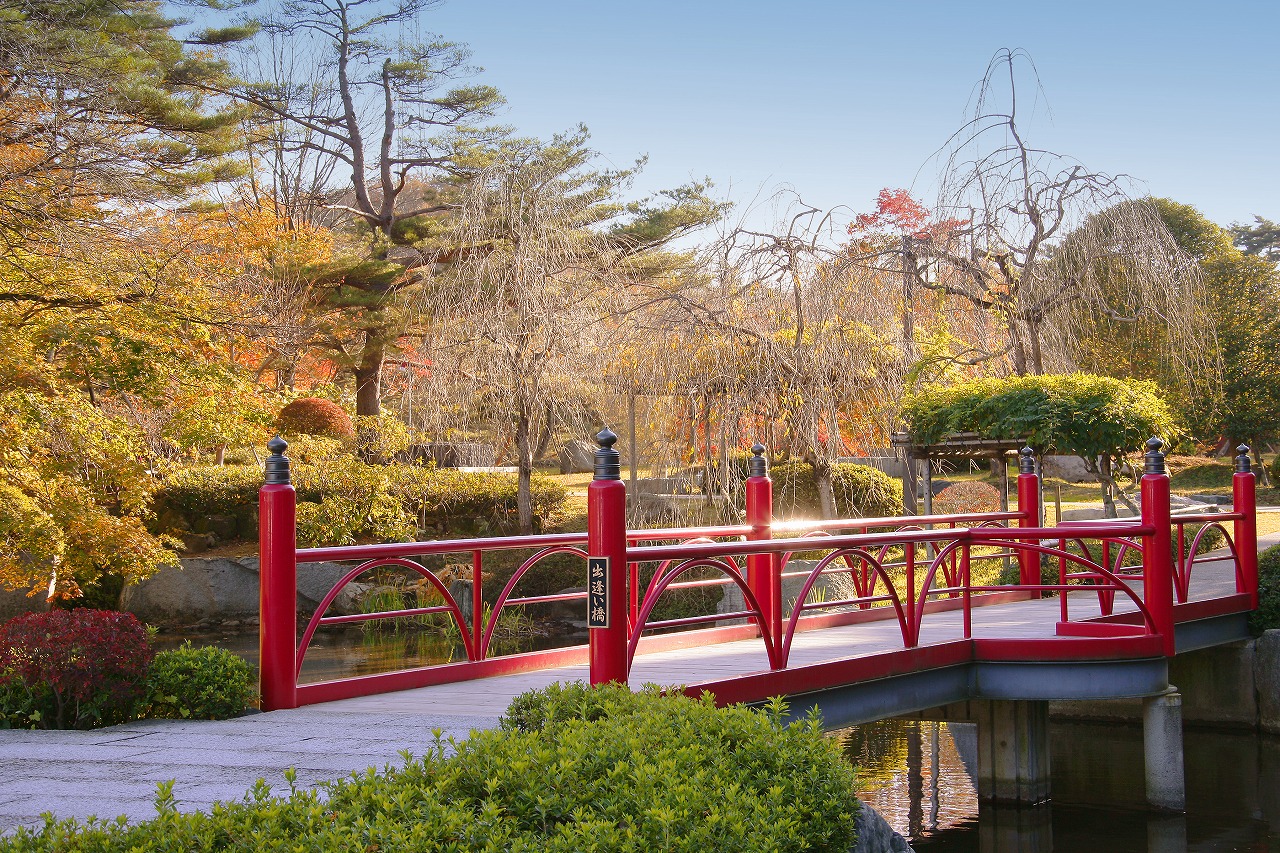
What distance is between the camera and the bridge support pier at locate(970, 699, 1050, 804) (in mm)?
9023

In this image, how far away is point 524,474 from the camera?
802 inches

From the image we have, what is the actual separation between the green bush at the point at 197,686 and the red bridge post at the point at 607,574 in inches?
74.5

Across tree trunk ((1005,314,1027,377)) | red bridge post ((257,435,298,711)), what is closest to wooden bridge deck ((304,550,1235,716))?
red bridge post ((257,435,298,711))

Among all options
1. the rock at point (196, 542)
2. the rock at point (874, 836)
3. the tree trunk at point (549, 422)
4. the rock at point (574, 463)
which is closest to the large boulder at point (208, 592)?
the rock at point (196, 542)

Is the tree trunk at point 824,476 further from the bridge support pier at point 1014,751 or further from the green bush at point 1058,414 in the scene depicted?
the bridge support pier at point 1014,751

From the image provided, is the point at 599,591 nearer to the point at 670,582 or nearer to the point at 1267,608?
the point at 670,582

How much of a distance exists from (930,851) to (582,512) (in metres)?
13.4

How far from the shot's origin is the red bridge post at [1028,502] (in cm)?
1181

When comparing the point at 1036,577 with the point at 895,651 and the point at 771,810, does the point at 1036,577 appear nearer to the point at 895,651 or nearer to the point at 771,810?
the point at 895,651

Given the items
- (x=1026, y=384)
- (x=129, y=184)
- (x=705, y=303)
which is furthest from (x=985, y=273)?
(x=129, y=184)

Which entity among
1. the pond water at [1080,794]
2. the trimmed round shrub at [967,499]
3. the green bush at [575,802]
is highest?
the trimmed round shrub at [967,499]

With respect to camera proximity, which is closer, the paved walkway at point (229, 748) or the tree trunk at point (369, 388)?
the paved walkway at point (229, 748)

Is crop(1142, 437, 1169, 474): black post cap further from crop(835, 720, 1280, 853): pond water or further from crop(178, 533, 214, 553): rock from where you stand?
crop(178, 533, 214, 553): rock

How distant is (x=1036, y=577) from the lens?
12156 mm
